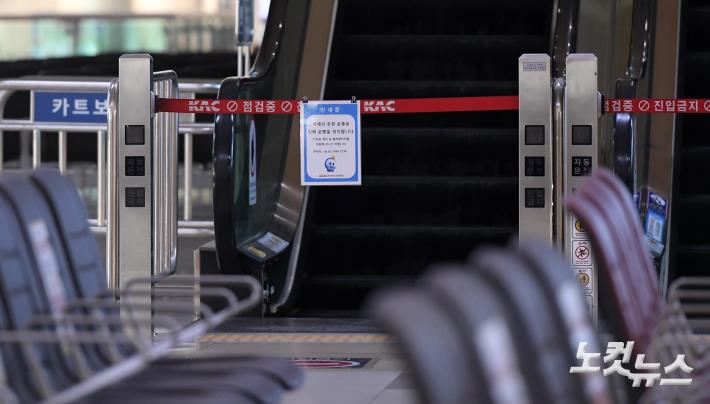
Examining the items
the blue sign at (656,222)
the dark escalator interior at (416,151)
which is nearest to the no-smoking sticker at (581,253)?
the blue sign at (656,222)

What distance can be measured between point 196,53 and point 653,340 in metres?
16.4

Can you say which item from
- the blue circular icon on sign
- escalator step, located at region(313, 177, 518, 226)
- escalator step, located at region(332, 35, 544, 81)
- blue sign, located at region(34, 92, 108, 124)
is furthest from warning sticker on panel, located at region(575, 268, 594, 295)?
blue sign, located at region(34, 92, 108, 124)

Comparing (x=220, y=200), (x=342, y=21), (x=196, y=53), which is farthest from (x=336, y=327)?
(x=196, y=53)

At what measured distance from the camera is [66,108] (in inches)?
378

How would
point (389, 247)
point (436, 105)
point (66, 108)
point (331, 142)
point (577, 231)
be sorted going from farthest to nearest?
point (66, 108) < point (389, 247) < point (331, 142) < point (436, 105) < point (577, 231)

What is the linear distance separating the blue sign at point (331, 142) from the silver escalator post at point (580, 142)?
113 centimetres

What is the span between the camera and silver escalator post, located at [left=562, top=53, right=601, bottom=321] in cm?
626

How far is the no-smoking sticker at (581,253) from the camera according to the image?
6.25 m

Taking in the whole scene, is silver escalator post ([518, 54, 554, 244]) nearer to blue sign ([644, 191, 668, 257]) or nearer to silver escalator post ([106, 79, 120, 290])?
blue sign ([644, 191, 668, 257])

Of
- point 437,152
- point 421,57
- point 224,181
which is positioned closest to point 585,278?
point 224,181

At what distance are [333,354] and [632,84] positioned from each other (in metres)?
2.27

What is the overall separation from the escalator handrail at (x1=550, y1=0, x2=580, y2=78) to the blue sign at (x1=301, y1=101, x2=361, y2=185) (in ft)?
5.86

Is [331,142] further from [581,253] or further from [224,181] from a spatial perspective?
[581,253]

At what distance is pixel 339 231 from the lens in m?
8.32
